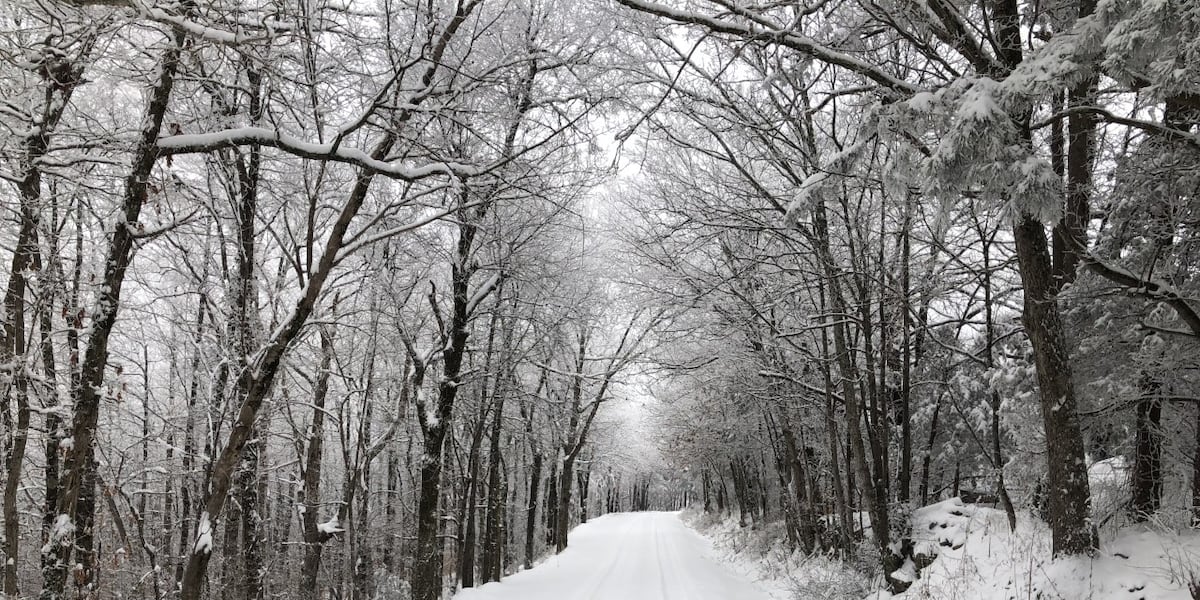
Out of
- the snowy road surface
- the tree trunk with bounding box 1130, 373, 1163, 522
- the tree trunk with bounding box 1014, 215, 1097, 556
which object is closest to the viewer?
the tree trunk with bounding box 1014, 215, 1097, 556

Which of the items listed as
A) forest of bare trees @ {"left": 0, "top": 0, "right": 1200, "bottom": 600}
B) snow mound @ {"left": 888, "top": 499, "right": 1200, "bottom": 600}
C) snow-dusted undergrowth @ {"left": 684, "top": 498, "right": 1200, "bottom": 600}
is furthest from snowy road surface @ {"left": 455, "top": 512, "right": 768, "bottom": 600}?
snow mound @ {"left": 888, "top": 499, "right": 1200, "bottom": 600}

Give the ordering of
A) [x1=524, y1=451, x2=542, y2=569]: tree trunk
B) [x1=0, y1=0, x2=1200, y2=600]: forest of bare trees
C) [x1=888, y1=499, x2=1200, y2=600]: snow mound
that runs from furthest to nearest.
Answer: [x1=524, y1=451, x2=542, y2=569]: tree trunk < [x1=888, y1=499, x2=1200, y2=600]: snow mound < [x1=0, y1=0, x2=1200, y2=600]: forest of bare trees

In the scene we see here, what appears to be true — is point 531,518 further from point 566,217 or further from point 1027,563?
point 1027,563

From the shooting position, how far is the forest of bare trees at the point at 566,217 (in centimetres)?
473

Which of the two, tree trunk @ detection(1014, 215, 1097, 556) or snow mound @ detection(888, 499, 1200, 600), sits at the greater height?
tree trunk @ detection(1014, 215, 1097, 556)

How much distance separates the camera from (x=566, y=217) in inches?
539

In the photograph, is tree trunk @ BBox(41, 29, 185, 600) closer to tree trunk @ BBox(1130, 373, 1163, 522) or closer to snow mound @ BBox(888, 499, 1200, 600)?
snow mound @ BBox(888, 499, 1200, 600)

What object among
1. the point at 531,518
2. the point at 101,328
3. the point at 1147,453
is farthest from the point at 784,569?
the point at 101,328

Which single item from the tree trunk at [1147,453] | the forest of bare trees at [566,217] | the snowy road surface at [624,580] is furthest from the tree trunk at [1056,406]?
the snowy road surface at [624,580]

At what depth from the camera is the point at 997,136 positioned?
4.47 m

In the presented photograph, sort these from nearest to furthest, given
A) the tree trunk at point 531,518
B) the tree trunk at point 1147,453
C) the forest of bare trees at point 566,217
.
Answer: the forest of bare trees at point 566,217, the tree trunk at point 1147,453, the tree trunk at point 531,518

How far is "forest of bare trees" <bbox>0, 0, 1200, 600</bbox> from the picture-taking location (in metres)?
4.73

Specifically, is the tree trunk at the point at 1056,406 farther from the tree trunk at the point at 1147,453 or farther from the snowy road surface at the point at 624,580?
the snowy road surface at the point at 624,580

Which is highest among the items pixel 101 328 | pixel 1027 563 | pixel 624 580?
pixel 101 328
